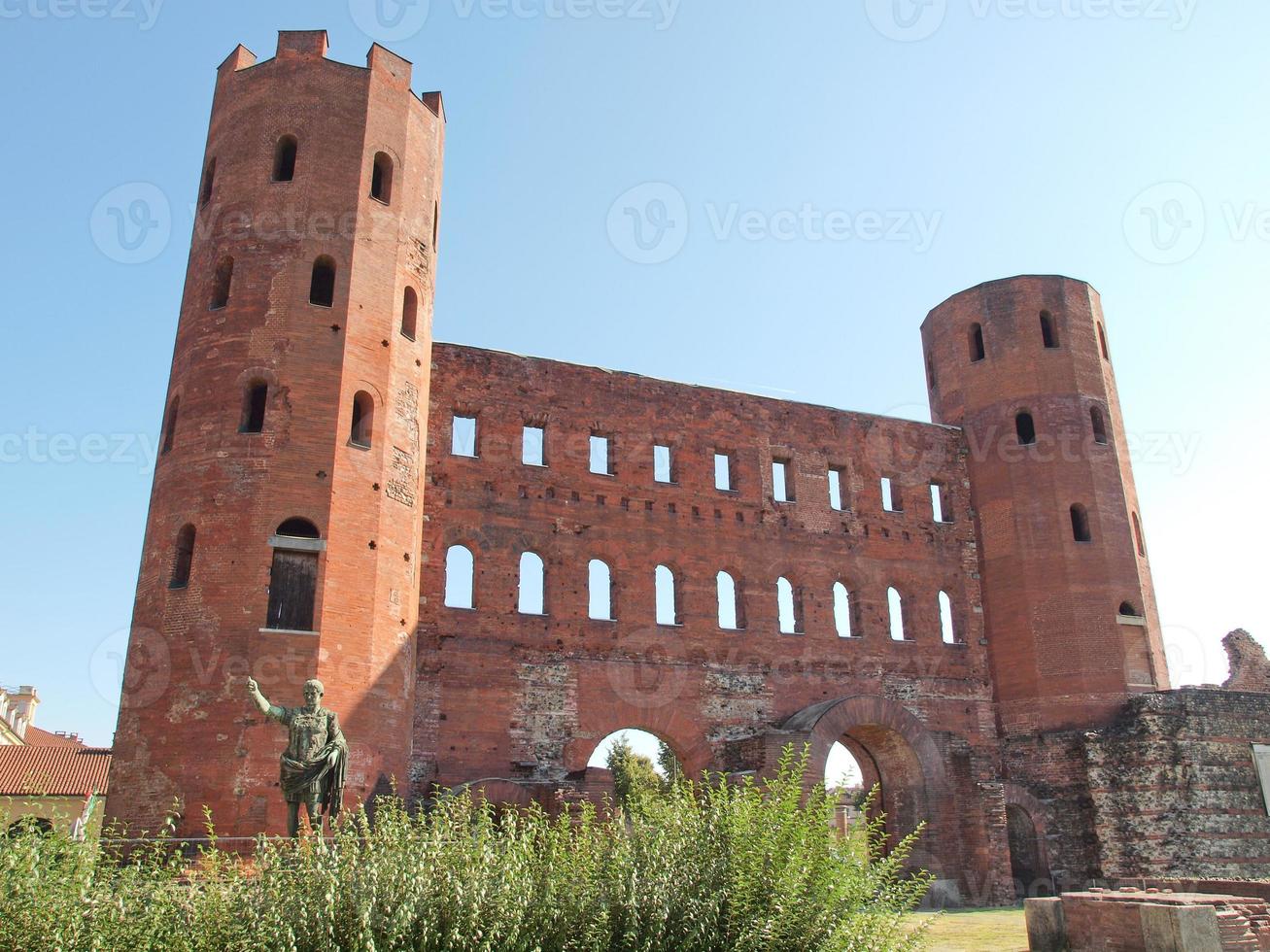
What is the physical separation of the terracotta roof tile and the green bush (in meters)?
28.0

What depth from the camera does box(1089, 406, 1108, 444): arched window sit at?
80.9 feet

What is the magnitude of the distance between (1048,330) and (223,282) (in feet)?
61.3

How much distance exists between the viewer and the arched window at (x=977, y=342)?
25.8m

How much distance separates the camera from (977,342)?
2605 centimetres

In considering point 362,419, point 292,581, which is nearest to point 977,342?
point 362,419

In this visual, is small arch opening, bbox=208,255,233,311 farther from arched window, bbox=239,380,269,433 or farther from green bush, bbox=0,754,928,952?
green bush, bbox=0,754,928,952

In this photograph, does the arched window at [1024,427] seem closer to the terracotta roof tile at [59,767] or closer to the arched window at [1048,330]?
the arched window at [1048,330]

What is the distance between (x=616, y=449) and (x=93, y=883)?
47.7 ft

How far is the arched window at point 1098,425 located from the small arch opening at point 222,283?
18.9 metres

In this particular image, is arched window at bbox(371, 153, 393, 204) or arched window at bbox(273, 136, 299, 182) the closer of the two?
arched window at bbox(273, 136, 299, 182)

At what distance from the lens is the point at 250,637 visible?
15297 mm

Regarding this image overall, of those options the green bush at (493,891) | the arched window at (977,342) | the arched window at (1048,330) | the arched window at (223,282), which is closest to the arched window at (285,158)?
the arched window at (223,282)

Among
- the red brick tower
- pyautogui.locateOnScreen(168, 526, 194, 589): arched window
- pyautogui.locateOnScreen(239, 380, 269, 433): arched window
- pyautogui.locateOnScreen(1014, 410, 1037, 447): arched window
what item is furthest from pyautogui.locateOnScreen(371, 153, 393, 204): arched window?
pyautogui.locateOnScreen(1014, 410, 1037, 447): arched window

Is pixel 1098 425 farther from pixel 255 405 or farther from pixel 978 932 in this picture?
pixel 255 405
